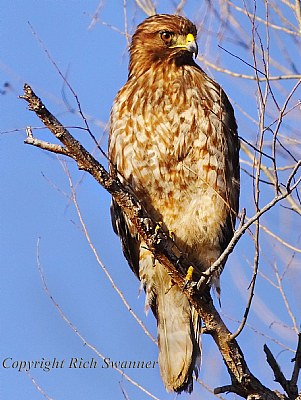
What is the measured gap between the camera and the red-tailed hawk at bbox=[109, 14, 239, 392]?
14.5 feet

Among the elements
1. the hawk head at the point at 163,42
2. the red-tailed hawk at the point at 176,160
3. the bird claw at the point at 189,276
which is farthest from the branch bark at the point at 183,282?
the hawk head at the point at 163,42

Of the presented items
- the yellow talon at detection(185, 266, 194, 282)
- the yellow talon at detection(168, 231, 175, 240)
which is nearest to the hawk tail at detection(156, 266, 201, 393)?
the yellow talon at detection(168, 231, 175, 240)

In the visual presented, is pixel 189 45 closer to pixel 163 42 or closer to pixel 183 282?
pixel 163 42

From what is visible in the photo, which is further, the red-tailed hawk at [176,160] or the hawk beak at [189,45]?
the hawk beak at [189,45]

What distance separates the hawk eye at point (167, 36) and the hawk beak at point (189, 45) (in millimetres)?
56

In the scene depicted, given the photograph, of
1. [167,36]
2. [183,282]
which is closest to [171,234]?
[183,282]

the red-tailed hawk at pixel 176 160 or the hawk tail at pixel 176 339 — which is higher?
the red-tailed hawk at pixel 176 160

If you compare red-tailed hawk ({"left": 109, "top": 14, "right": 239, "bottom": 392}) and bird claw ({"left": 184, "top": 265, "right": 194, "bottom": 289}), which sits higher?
red-tailed hawk ({"left": 109, "top": 14, "right": 239, "bottom": 392})

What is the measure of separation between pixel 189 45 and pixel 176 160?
0.75m

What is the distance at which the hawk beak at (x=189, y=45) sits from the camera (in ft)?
14.9

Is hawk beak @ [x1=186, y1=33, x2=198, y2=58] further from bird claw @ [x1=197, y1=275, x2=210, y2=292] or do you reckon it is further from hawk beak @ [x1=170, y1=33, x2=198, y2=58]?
bird claw @ [x1=197, y1=275, x2=210, y2=292]

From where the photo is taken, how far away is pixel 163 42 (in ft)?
15.8

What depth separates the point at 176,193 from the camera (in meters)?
4.48

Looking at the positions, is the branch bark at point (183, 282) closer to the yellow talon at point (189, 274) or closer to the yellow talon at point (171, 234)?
the yellow talon at point (189, 274)
